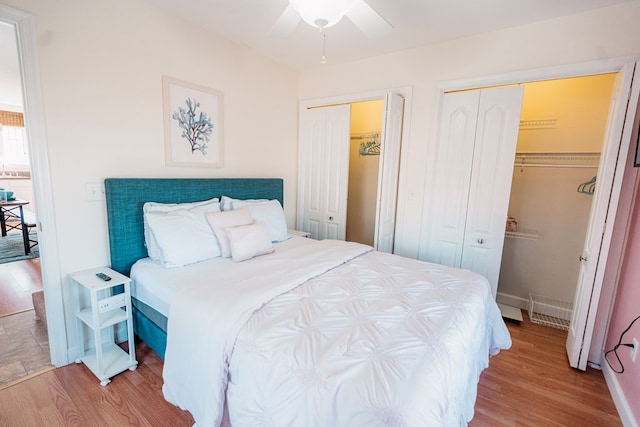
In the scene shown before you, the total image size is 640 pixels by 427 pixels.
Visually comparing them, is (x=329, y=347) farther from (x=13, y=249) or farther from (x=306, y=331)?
(x=13, y=249)

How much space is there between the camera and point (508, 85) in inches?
99.7

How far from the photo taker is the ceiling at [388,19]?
2.09 m

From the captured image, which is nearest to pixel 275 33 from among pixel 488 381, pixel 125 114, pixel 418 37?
pixel 125 114

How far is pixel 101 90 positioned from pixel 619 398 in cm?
392

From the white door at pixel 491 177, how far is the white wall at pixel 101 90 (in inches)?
97.9

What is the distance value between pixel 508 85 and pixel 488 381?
7.83 ft

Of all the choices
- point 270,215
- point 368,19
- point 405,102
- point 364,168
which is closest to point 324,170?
point 364,168

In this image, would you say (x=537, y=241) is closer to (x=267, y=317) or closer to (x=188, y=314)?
(x=267, y=317)

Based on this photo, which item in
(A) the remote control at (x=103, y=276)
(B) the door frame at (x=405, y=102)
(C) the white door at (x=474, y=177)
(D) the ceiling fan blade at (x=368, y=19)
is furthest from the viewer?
(B) the door frame at (x=405, y=102)

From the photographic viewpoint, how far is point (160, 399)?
1.73 m

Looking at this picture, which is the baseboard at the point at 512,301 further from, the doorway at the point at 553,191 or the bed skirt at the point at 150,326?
the bed skirt at the point at 150,326

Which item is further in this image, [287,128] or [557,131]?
[287,128]

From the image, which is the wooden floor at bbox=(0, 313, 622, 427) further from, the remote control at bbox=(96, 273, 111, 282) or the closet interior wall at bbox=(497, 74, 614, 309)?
the closet interior wall at bbox=(497, 74, 614, 309)

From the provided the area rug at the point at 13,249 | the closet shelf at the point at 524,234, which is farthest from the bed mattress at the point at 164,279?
the area rug at the point at 13,249
